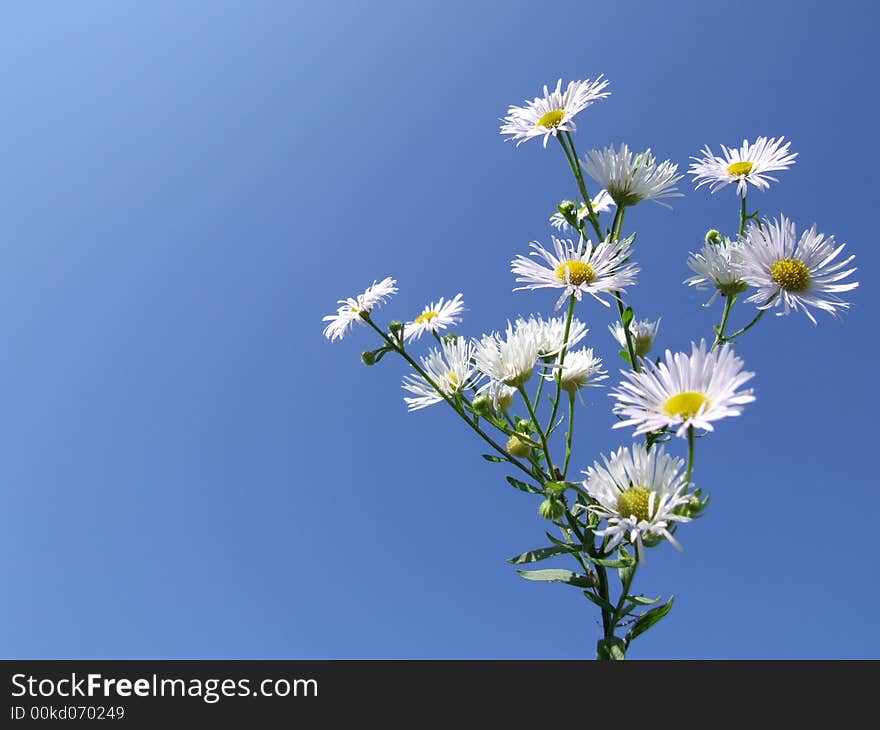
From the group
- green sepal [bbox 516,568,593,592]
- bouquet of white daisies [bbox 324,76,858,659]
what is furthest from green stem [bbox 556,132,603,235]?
green sepal [bbox 516,568,593,592]

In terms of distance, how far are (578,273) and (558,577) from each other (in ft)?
2.52

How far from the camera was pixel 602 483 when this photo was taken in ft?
4.57

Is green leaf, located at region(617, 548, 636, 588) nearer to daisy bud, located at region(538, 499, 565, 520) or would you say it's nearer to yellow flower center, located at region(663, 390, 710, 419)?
daisy bud, located at region(538, 499, 565, 520)

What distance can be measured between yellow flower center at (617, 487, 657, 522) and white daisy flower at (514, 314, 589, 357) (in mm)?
409

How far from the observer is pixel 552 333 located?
172 centimetres

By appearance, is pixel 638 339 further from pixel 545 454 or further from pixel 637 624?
pixel 637 624

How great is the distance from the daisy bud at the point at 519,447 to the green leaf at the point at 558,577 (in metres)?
0.30

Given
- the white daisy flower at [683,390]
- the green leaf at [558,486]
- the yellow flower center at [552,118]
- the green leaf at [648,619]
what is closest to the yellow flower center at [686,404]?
the white daisy flower at [683,390]

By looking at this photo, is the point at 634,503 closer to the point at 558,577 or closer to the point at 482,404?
the point at 558,577

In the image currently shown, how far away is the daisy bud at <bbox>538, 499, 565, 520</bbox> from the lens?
1524mm

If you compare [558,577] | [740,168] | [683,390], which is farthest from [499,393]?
[740,168]
